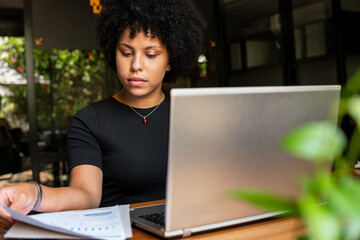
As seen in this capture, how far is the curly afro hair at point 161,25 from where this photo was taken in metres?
1.45

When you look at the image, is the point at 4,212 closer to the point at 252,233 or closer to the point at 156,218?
the point at 156,218

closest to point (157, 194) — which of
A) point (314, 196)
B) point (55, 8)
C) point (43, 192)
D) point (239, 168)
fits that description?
point (43, 192)

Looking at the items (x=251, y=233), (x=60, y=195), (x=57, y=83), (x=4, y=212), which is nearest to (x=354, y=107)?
(x=251, y=233)

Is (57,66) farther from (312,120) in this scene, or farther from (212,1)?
(312,120)

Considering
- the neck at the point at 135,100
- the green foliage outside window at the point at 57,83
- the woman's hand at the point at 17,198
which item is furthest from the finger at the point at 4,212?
the green foliage outside window at the point at 57,83

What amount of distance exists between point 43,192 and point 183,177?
1.59 ft

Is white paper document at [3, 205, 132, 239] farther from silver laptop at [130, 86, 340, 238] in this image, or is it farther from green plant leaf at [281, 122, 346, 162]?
green plant leaf at [281, 122, 346, 162]

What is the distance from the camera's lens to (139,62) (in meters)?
1.36

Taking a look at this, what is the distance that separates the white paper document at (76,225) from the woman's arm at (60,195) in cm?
7

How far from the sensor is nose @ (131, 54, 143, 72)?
4.42ft

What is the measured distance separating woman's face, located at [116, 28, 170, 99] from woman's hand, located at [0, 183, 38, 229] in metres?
0.53

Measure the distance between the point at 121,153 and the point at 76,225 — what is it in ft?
1.96

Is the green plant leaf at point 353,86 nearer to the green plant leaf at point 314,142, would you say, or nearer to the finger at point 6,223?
the green plant leaf at point 314,142

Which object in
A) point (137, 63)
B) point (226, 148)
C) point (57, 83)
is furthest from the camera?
point (57, 83)
